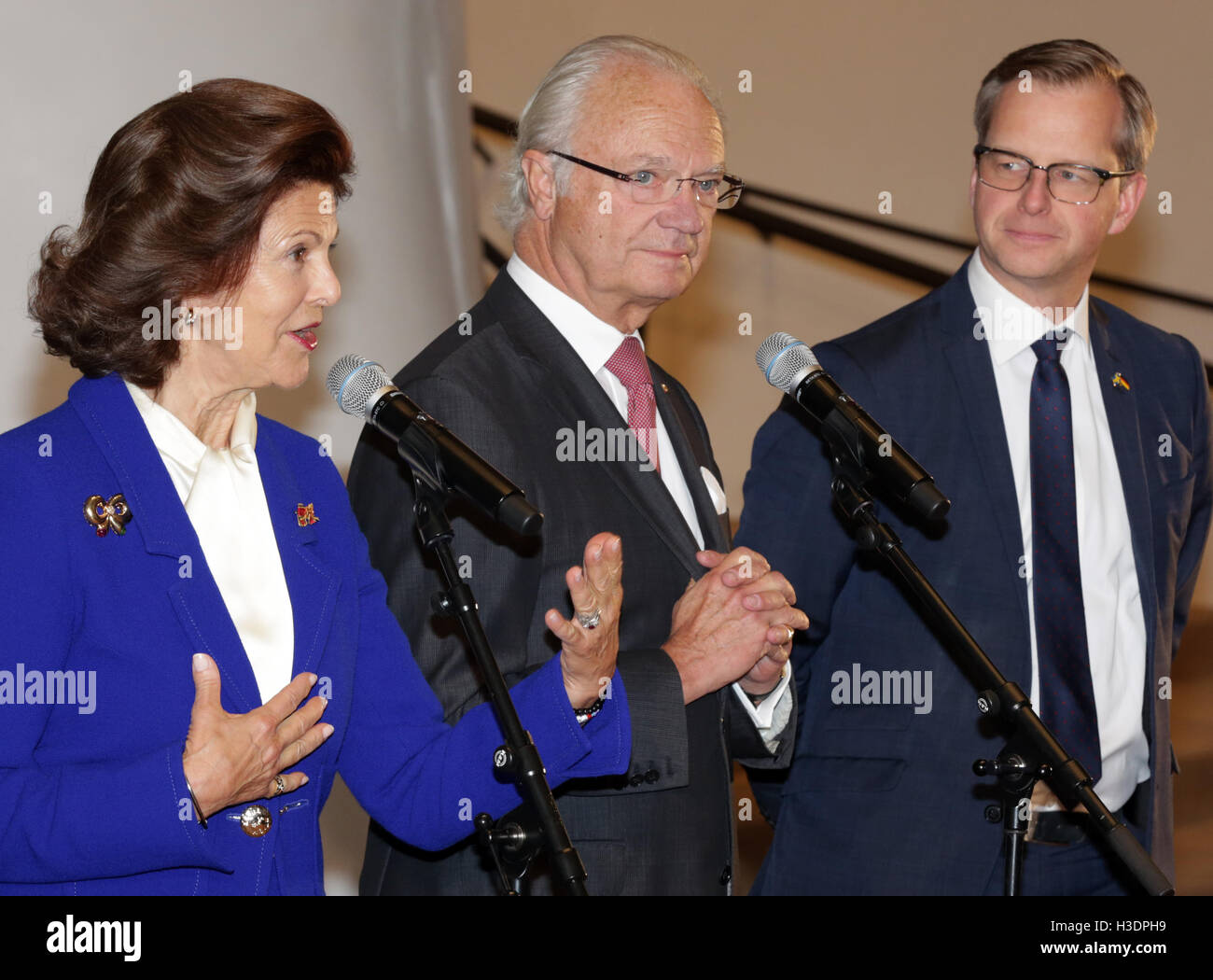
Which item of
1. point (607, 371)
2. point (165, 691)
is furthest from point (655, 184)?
point (165, 691)

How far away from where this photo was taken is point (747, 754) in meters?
2.20

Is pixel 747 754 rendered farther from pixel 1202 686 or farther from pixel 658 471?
pixel 1202 686

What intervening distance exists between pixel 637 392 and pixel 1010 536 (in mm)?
635

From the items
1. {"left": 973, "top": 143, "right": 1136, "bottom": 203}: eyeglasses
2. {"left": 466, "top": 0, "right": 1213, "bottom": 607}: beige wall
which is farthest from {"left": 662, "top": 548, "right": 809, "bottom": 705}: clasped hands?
{"left": 466, "top": 0, "right": 1213, "bottom": 607}: beige wall

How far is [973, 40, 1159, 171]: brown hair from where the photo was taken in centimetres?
238

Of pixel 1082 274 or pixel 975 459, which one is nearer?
pixel 975 459

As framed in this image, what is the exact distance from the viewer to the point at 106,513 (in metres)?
1.53

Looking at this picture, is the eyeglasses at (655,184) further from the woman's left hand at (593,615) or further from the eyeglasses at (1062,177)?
the woman's left hand at (593,615)

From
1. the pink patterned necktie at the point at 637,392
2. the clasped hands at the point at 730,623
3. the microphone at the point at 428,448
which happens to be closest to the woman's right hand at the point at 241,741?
the microphone at the point at 428,448

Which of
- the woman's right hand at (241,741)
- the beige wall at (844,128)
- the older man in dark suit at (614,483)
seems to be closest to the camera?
the woman's right hand at (241,741)

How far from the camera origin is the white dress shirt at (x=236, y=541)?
1.63m

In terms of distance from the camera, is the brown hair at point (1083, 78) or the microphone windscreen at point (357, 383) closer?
the microphone windscreen at point (357, 383)
